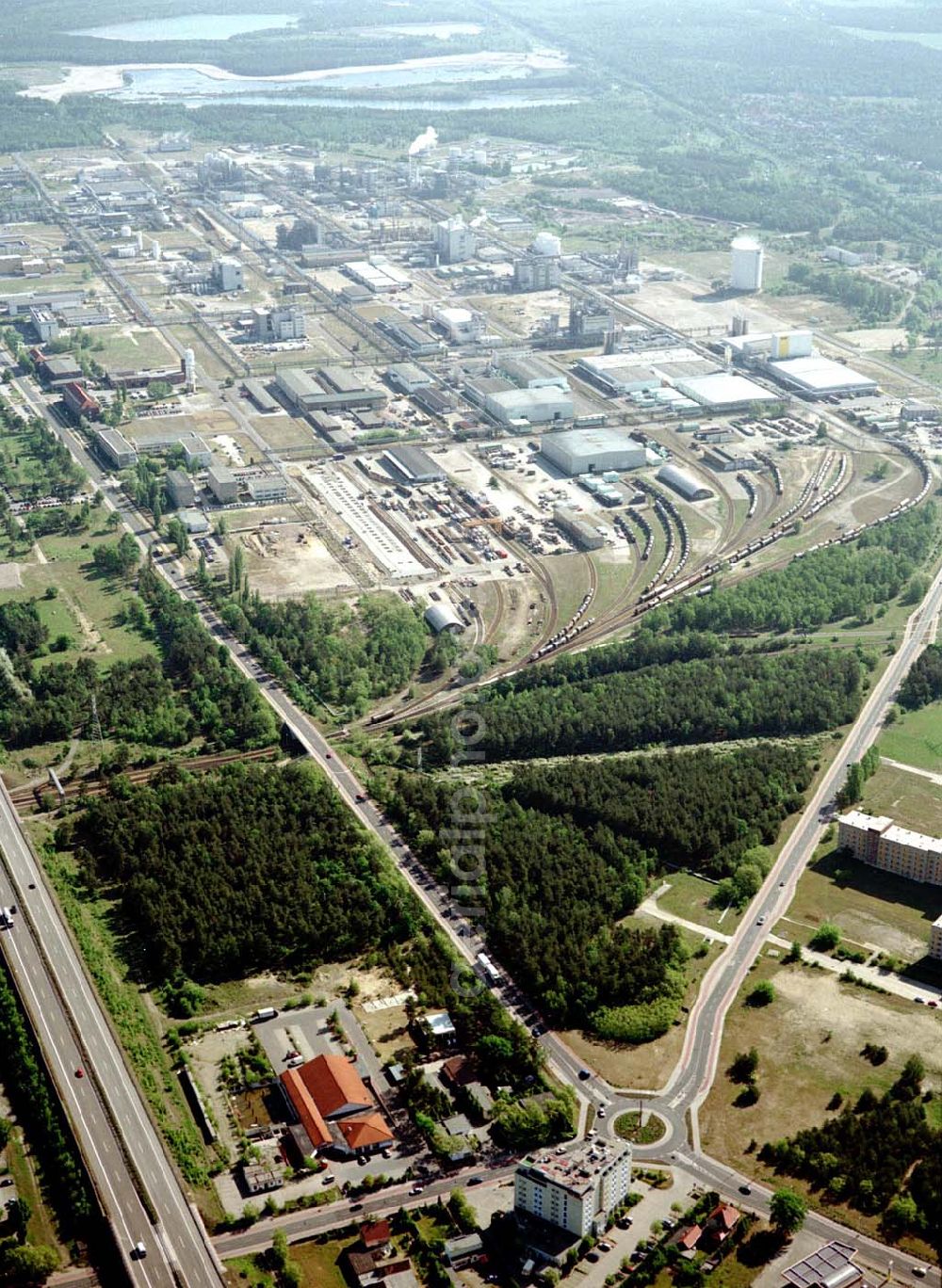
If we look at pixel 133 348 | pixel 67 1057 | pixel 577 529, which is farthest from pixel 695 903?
pixel 133 348

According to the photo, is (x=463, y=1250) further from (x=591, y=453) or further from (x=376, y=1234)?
(x=591, y=453)

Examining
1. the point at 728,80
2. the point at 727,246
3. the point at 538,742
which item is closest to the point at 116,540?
the point at 538,742

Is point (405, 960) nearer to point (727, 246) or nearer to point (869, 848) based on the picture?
point (869, 848)

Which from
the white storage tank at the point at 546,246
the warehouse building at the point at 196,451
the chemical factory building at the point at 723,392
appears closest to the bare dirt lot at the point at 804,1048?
the warehouse building at the point at 196,451

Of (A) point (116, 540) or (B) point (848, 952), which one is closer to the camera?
(B) point (848, 952)

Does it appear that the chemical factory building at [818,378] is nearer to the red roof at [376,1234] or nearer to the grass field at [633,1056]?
the grass field at [633,1056]

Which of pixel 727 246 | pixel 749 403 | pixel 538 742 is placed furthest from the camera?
pixel 727 246
